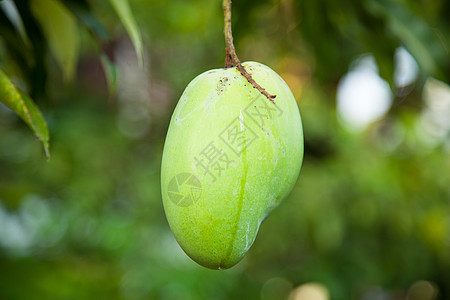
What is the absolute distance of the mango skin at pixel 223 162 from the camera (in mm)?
466

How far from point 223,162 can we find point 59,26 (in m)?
0.60

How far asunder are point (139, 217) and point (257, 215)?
5.40 feet

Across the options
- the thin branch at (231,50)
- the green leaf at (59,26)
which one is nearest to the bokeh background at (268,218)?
the green leaf at (59,26)

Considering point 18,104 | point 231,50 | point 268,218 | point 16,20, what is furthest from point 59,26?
point 268,218

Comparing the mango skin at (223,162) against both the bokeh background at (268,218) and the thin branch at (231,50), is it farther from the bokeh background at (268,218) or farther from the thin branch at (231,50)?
the bokeh background at (268,218)

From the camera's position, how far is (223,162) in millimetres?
465

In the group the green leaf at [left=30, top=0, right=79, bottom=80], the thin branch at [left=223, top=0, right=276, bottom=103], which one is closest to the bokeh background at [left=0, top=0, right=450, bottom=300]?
the green leaf at [left=30, top=0, right=79, bottom=80]

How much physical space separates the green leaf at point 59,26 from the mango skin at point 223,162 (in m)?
0.48

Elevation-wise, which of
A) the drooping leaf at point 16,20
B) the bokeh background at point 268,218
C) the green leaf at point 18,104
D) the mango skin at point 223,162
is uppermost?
the drooping leaf at point 16,20

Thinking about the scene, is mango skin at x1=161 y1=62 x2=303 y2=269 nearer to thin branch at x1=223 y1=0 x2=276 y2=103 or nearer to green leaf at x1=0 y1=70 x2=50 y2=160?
thin branch at x1=223 y1=0 x2=276 y2=103

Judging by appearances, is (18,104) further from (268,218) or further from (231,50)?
(268,218)

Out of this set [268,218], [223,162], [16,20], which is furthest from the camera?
[268,218]

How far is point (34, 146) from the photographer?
2.08m

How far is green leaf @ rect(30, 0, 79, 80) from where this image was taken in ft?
2.67
